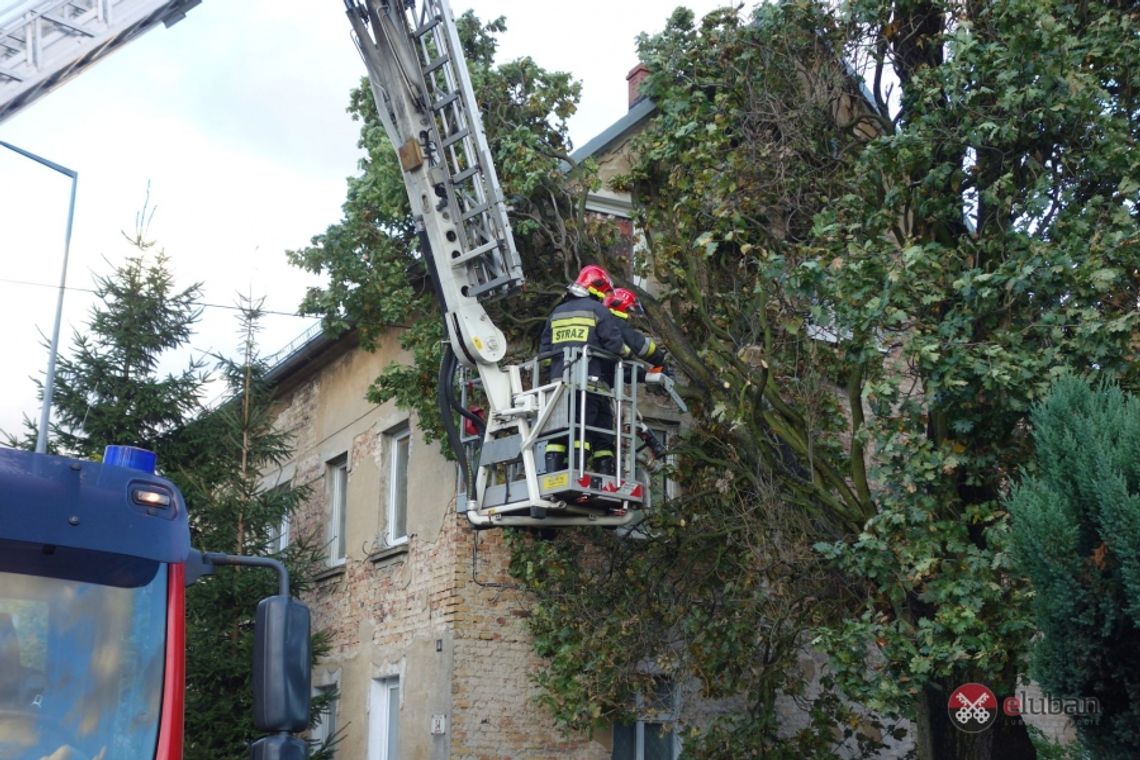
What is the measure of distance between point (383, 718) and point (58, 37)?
33.3 feet

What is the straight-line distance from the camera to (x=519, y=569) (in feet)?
42.9

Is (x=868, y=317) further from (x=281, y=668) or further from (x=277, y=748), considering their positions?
(x=277, y=748)

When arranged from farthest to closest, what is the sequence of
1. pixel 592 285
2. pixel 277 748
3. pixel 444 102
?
pixel 444 102 → pixel 592 285 → pixel 277 748

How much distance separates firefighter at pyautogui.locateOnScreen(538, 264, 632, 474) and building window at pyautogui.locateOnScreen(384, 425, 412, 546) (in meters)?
5.31

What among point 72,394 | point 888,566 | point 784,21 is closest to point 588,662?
point 888,566

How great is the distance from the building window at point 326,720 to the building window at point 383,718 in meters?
0.54

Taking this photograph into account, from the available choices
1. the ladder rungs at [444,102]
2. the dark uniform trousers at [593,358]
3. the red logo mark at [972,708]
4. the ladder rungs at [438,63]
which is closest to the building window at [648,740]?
the red logo mark at [972,708]

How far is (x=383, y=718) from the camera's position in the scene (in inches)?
593

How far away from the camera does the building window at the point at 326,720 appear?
15.6 meters

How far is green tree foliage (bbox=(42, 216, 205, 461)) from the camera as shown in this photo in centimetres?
1588

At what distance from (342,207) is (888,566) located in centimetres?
726

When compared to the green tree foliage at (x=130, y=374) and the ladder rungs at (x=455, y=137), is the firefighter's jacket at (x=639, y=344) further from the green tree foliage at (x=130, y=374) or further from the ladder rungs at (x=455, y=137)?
the green tree foliage at (x=130, y=374)

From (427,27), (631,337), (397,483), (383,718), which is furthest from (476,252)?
(383,718)

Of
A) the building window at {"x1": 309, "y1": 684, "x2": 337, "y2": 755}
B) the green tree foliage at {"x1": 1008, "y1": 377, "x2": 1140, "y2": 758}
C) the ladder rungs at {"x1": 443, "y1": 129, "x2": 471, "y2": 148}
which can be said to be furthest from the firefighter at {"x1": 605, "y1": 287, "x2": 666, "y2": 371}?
the building window at {"x1": 309, "y1": 684, "x2": 337, "y2": 755}
